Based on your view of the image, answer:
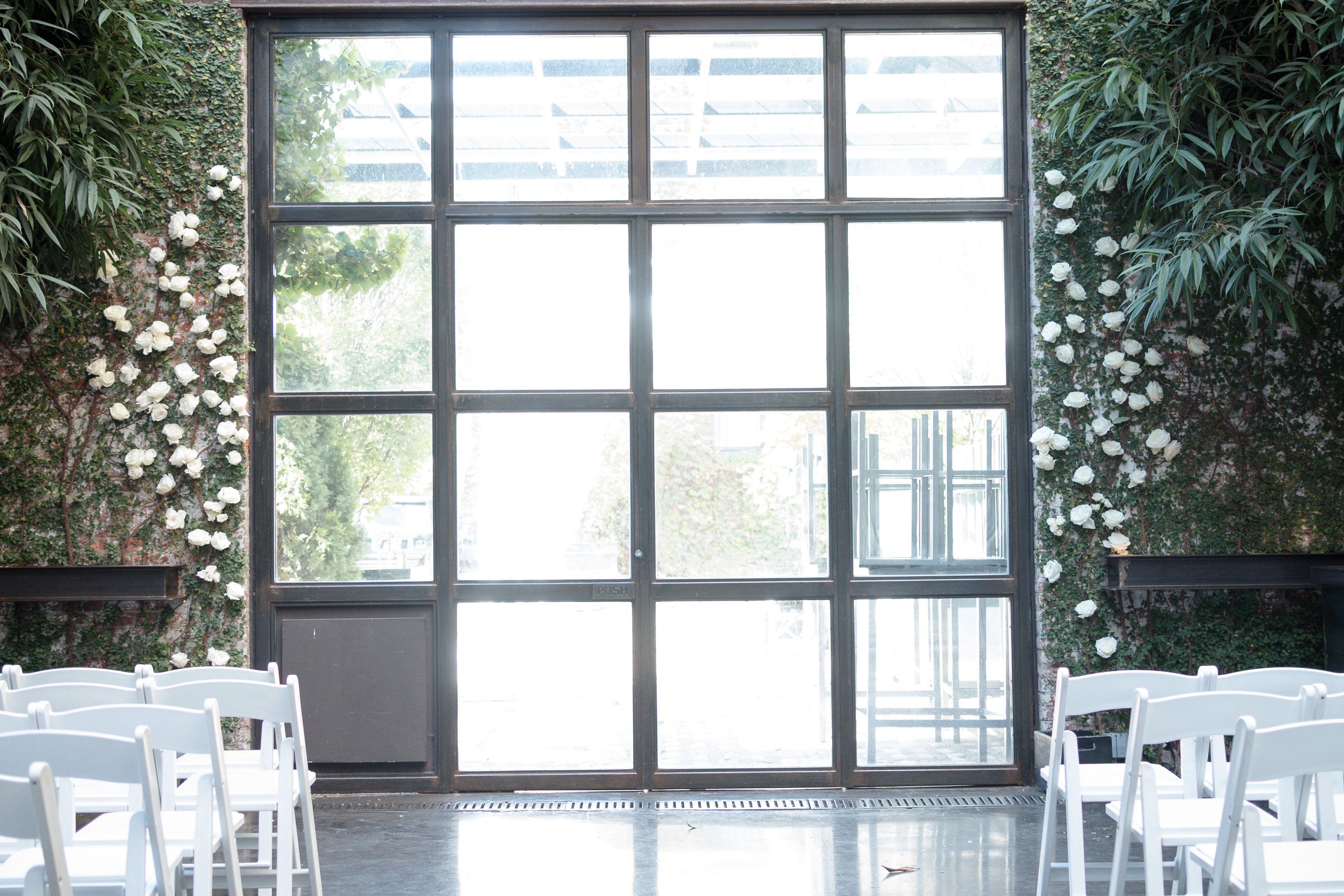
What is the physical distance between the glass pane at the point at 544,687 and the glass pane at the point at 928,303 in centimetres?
176

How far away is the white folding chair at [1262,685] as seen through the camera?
2.51 metres

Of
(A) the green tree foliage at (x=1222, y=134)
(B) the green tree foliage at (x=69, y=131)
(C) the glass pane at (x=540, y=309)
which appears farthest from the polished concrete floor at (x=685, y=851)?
(B) the green tree foliage at (x=69, y=131)

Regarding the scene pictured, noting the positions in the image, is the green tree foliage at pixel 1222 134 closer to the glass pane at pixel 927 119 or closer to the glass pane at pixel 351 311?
the glass pane at pixel 927 119

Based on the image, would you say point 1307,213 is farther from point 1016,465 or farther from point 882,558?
point 882,558

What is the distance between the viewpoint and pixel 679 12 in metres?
4.37

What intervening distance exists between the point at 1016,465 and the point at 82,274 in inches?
167

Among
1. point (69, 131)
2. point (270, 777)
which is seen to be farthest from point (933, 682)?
point (69, 131)

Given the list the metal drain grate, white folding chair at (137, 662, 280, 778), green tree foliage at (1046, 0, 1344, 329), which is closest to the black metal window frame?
the metal drain grate

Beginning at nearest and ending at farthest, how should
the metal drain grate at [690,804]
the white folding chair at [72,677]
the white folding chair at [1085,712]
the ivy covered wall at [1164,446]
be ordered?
the white folding chair at [1085,712]
the white folding chair at [72,677]
the metal drain grate at [690,804]
the ivy covered wall at [1164,446]

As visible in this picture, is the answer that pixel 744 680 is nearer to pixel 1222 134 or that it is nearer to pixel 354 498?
pixel 354 498

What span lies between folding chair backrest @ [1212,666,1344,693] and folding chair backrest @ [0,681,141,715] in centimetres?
292

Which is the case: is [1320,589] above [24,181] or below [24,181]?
below

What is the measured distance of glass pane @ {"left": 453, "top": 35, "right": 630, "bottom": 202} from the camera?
4375 mm

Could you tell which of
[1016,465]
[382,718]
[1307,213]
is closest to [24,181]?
[382,718]
